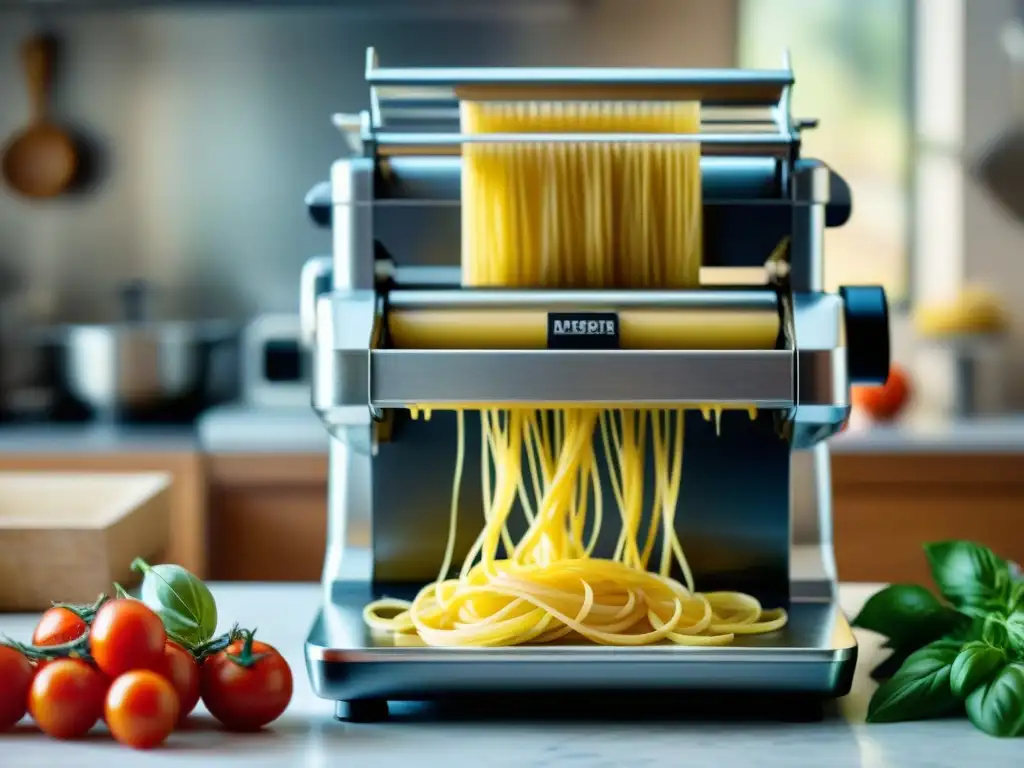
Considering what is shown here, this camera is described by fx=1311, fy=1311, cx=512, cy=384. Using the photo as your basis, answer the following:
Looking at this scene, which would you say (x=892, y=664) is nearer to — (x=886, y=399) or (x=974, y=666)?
(x=974, y=666)

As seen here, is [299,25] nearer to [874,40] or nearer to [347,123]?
[874,40]

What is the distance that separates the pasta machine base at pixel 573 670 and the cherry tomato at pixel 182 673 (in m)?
0.09

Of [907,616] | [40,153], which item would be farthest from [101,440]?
[907,616]

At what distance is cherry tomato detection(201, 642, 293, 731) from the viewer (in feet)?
3.28

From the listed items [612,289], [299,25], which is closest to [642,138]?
[612,289]

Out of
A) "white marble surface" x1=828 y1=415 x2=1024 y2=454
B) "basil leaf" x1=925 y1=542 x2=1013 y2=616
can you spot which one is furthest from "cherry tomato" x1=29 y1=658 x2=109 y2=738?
"white marble surface" x1=828 y1=415 x2=1024 y2=454

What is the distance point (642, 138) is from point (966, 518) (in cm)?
188

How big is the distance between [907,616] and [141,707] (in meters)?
0.65

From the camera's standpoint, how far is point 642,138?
113 cm

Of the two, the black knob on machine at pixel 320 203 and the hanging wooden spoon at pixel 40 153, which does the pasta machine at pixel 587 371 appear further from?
the hanging wooden spoon at pixel 40 153

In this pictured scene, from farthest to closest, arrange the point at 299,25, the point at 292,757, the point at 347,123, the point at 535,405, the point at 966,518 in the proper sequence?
1. the point at 299,25
2. the point at 966,518
3. the point at 347,123
4. the point at 535,405
5. the point at 292,757

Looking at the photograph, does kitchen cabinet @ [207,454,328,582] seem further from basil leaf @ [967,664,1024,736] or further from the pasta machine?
basil leaf @ [967,664,1024,736]

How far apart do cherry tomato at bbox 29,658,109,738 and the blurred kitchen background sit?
86.7 inches

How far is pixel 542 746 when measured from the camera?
99 cm
